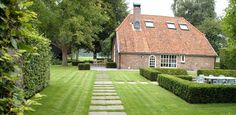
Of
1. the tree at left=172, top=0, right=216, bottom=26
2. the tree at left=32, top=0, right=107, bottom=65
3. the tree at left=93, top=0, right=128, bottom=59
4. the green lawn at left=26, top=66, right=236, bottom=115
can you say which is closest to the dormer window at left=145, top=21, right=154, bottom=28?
the tree at left=32, top=0, right=107, bottom=65

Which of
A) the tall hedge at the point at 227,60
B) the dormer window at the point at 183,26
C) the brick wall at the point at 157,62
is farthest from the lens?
the dormer window at the point at 183,26

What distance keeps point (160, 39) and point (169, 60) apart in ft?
9.49

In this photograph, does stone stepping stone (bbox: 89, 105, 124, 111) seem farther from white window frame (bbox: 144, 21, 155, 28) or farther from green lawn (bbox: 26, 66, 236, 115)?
white window frame (bbox: 144, 21, 155, 28)

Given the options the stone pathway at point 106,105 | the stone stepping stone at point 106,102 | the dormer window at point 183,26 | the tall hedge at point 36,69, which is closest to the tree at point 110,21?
the dormer window at point 183,26

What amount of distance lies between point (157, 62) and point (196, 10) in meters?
25.7

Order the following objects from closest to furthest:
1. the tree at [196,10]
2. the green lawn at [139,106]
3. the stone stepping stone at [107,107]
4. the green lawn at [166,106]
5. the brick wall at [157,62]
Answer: the green lawn at [139,106]
the green lawn at [166,106]
the stone stepping stone at [107,107]
the brick wall at [157,62]
the tree at [196,10]

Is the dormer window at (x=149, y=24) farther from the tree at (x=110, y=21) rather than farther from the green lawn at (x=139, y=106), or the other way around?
the green lawn at (x=139, y=106)

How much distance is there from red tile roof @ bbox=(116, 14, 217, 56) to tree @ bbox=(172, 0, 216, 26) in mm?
18159

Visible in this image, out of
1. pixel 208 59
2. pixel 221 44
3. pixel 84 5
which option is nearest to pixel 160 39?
pixel 208 59

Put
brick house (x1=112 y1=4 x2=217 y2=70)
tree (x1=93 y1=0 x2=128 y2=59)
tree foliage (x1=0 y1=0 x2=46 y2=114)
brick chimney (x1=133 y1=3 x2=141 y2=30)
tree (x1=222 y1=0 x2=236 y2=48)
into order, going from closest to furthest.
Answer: tree foliage (x1=0 y1=0 x2=46 y2=114)
tree (x1=222 y1=0 x2=236 y2=48)
brick house (x1=112 y1=4 x2=217 y2=70)
brick chimney (x1=133 y1=3 x2=141 y2=30)
tree (x1=93 y1=0 x2=128 y2=59)

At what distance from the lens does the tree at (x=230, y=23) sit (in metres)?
11.2

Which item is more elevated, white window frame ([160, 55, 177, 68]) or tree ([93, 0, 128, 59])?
tree ([93, 0, 128, 59])

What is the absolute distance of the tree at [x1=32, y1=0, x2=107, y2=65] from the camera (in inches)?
1384

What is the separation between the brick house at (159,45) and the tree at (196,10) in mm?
18239
